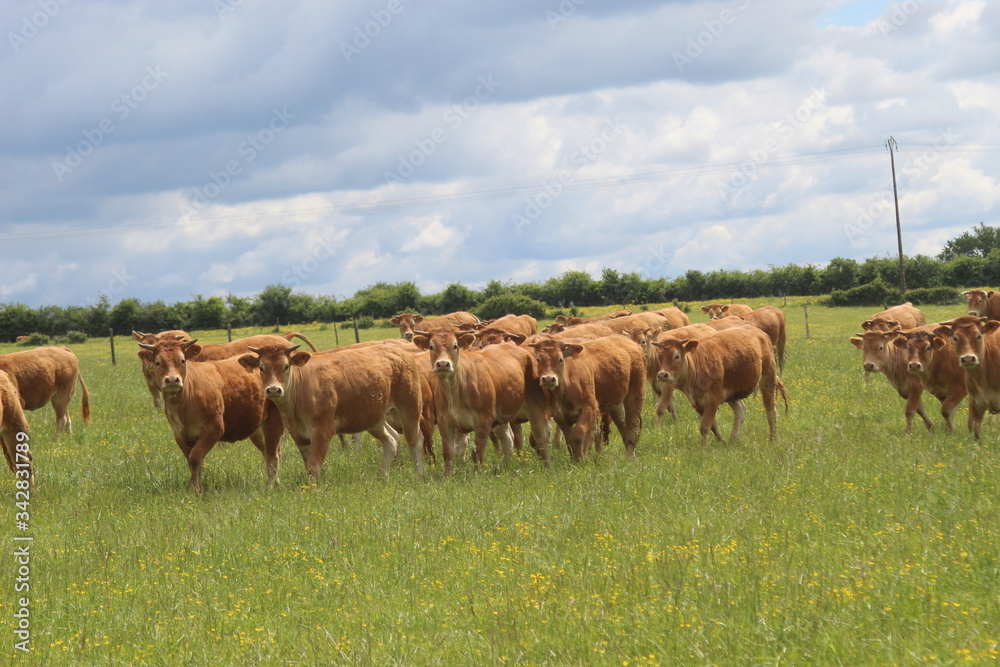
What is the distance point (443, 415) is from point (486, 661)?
623 cm

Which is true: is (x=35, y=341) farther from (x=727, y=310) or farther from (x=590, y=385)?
(x=590, y=385)

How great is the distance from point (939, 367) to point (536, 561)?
28.4 ft

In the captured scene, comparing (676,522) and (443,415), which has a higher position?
(443,415)

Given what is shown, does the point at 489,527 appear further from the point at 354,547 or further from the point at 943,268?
the point at 943,268

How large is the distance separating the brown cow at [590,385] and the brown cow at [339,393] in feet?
6.07

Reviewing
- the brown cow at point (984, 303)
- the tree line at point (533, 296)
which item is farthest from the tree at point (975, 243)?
the brown cow at point (984, 303)

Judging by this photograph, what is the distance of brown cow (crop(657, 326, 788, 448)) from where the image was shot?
13055mm

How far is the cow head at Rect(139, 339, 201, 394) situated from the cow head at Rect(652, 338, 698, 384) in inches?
258

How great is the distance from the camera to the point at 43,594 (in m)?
7.17

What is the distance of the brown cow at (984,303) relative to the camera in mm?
22156

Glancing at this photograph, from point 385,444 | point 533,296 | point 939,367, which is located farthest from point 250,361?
point 533,296

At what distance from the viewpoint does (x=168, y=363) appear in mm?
10656

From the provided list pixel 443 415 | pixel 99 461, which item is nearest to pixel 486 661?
pixel 443 415

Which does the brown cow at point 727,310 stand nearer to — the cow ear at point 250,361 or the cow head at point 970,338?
the cow head at point 970,338
